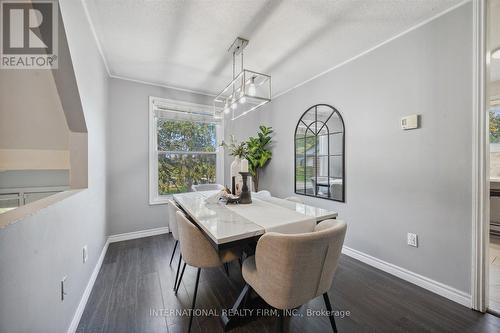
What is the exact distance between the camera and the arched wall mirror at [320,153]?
8.73 ft

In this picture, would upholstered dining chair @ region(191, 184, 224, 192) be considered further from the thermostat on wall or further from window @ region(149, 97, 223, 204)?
the thermostat on wall

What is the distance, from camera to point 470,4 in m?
1.60

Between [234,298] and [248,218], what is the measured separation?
0.84 m

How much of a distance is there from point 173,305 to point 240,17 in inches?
103

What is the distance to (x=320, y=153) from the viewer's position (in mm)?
2928

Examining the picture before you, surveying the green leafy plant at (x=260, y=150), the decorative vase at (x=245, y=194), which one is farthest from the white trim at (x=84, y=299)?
the green leafy plant at (x=260, y=150)

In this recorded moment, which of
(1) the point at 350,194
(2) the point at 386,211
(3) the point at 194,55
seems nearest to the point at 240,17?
(3) the point at 194,55

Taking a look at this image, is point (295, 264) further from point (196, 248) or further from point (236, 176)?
point (236, 176)

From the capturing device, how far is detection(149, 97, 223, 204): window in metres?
3.42

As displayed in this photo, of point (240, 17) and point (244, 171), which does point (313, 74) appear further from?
point (244, 171)

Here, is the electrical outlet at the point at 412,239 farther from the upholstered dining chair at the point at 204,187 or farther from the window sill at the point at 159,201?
the window sill at the point at 159,201

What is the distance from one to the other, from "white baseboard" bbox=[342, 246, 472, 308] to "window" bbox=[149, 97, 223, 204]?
2785 mm
